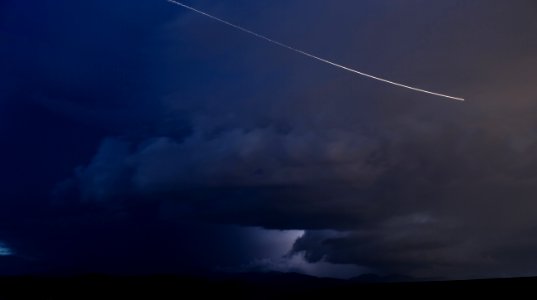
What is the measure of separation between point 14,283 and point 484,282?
46.2ft

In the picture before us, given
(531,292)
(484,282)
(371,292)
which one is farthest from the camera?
(371,292)

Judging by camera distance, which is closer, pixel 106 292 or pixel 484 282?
pixel 484 282

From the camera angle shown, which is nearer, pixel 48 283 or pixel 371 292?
pixel 371 292

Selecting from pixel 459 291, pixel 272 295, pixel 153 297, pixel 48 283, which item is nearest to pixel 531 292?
pixel 459 291

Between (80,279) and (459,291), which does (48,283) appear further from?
(459,291)

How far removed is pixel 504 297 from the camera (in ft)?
36.8

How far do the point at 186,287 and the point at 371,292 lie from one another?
647 cm

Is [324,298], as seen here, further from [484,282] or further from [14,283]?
[14,283]

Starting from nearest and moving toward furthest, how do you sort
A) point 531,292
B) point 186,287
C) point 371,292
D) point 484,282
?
point 531,292 < point 484,282 < point 371,292 < point 186,287

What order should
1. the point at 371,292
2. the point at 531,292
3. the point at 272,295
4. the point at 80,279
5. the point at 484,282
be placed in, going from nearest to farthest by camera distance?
the point at 531,292 → the point at 484,282 → the point at 371,292 → the point at 272,295 → the point at 80,279

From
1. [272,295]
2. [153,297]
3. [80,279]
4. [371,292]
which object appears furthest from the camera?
[80,279]

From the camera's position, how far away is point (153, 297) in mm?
15164

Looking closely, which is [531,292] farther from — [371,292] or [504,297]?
[371,292]

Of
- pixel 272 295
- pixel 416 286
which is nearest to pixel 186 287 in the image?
pixel 272 295
